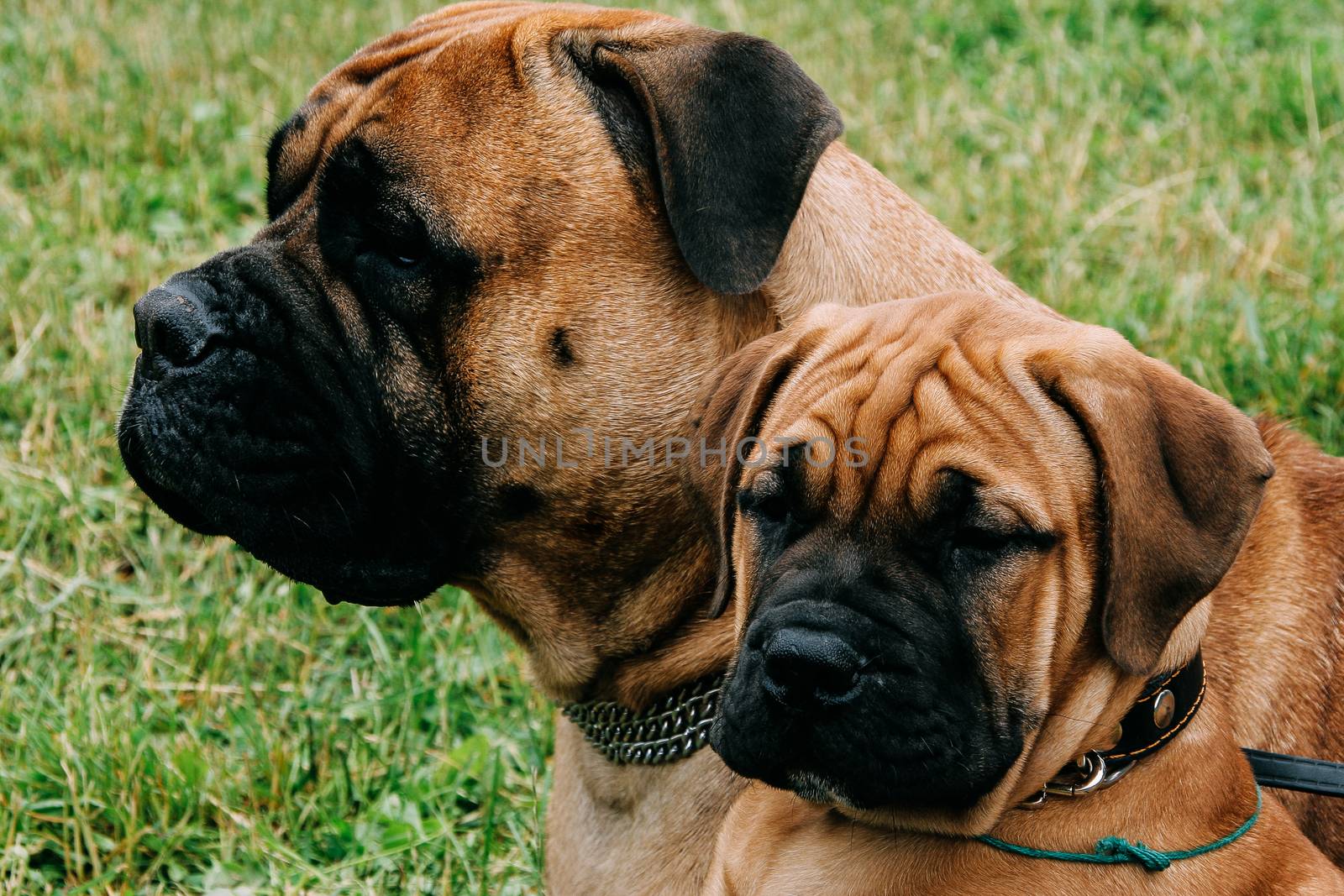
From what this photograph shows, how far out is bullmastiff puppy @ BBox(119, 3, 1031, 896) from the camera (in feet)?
11.1

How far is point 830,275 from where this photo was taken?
3627mm

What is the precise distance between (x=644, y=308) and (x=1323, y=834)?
6.48 ft

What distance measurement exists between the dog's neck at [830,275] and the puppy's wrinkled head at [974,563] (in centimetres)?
50

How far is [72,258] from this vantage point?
6777mm

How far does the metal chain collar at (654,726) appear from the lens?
3.62m

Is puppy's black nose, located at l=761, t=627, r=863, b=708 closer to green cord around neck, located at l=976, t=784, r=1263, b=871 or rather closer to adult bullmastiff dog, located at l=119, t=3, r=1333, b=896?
green cord around neck, located at l=976, t=784, r=1263, b=871

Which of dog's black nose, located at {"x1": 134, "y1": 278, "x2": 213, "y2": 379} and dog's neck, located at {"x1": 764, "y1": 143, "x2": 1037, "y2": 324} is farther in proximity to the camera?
dog's neck, located at {"x1": 764, "y1": 143, "x2": 1037, "y2": 324}

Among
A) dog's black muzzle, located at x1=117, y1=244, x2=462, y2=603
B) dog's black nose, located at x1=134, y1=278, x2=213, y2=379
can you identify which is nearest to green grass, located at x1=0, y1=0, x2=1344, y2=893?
dog's black muzzle, located at x1=117, y1=244, x2=462, y2=603

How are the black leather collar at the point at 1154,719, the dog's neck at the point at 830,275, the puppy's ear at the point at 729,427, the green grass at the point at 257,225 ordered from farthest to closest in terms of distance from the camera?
1. the green grass at the point at 257,225
2. the dog's neck at the point at 830,275
3. the puppy's ear at the point at 729,427
4. the black leather collar at the point at 1154,719

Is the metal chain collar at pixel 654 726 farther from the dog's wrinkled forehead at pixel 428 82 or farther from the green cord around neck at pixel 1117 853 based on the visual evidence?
the dog's wrinkled forehead at pixel 428 82

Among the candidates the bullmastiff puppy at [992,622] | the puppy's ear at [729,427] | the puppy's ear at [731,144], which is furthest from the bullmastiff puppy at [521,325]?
the bullmastiff puppy at [992,622]

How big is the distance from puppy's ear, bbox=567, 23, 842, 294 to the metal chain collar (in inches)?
38.9

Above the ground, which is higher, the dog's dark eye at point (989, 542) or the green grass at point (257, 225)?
the dog's dark eye at point (989, 542)

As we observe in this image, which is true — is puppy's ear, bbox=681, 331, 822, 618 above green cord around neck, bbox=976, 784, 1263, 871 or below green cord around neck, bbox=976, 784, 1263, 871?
above
